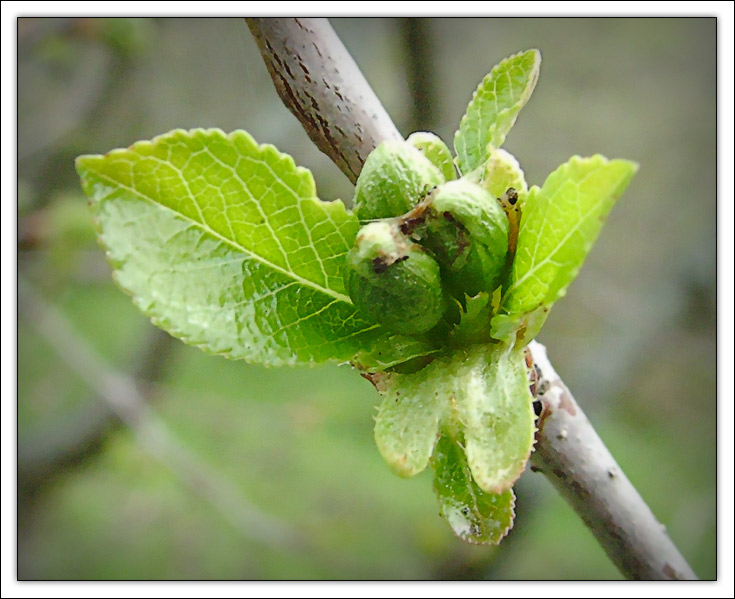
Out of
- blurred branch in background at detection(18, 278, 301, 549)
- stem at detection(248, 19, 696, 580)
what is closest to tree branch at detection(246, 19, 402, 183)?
stem at detection(248, 19, 696, 580)

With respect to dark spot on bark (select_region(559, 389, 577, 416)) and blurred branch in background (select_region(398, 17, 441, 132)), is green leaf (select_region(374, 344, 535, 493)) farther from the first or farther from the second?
blurred branch in background (select_region(398, 17, 441, 132))

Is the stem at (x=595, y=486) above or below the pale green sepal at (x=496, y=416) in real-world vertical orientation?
below

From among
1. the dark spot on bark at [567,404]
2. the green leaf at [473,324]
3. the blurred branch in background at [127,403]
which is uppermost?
the green leaf at [473,324]

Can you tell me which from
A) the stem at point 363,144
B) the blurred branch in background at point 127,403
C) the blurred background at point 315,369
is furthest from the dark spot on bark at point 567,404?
the blurred branch in background at point 127,403

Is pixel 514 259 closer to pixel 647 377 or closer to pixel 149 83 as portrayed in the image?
pixel 149 83

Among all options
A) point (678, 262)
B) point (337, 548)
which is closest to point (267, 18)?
point (678, 262)

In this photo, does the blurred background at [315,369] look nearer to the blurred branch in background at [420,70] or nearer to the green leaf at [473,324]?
the blurred branch in background at [420,70]
